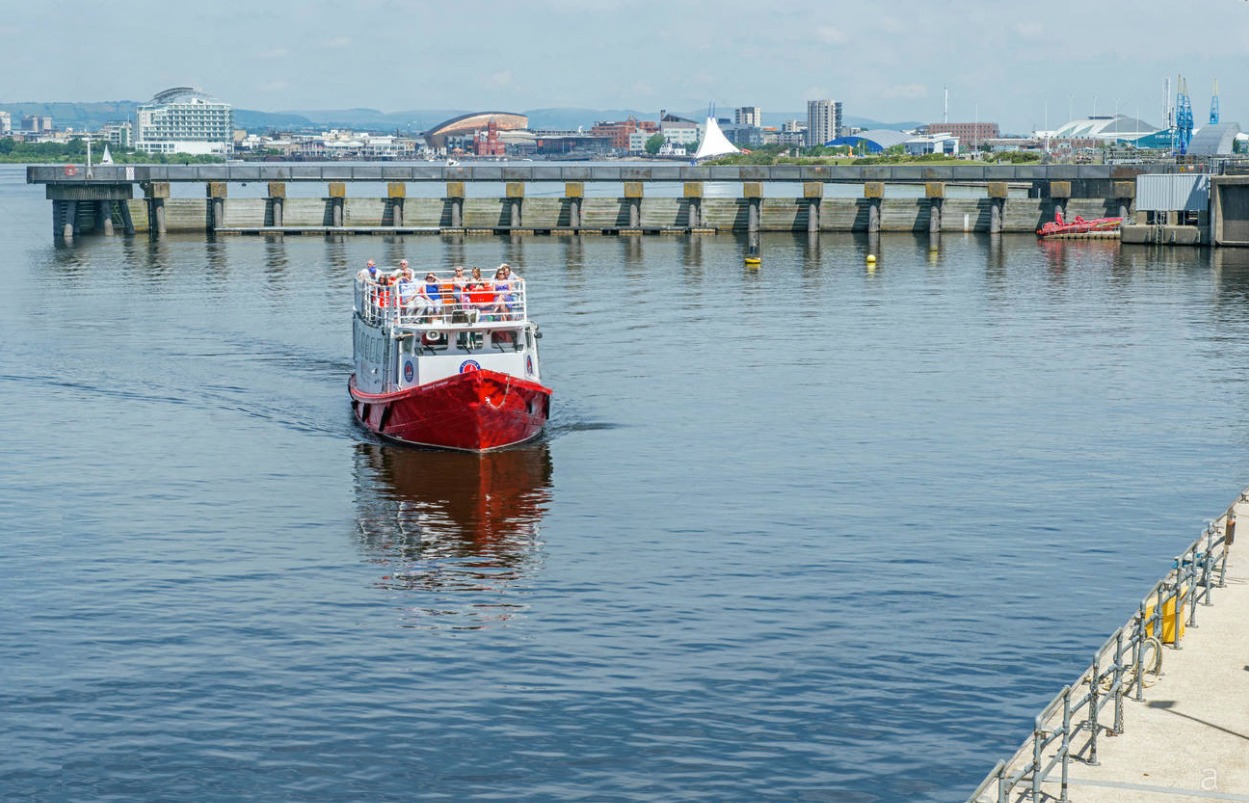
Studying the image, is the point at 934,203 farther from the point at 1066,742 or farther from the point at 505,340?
the point at 1066,742

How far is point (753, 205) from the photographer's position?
133 m

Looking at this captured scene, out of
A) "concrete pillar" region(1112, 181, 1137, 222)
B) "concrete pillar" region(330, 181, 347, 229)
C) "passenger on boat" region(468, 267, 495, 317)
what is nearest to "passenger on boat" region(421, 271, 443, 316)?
"passenger on boat" region(468, 267, 495, 317)

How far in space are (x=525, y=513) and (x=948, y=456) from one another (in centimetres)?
1343

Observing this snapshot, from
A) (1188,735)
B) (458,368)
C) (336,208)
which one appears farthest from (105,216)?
(1188,735)

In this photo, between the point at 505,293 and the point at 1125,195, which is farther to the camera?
the point at 1125,195

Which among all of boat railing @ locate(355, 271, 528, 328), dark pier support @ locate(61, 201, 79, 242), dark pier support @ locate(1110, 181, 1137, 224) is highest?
dark pier support @ locate(1110, 181, 1137, 224)

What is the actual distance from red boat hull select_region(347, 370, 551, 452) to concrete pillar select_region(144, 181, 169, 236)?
89451mm

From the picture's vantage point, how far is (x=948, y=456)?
45.6m

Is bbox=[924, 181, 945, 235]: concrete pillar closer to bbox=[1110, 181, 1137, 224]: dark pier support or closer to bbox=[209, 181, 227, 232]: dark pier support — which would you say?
bbox=[1110, 181, 1137, 224]: dark pier support

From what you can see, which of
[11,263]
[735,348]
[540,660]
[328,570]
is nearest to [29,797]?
[540,660]

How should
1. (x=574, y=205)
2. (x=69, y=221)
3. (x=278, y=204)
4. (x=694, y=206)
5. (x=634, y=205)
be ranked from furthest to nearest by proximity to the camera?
(x=278, y=204) → (x=694, y=206) → (x=634, y=205) → (x=574, y=205) → (x=69, y=221)

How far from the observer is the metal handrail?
61.9ft

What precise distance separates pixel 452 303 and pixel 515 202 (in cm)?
8879

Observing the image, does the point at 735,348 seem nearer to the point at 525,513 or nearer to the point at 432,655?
the point at 525,513
